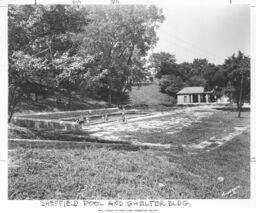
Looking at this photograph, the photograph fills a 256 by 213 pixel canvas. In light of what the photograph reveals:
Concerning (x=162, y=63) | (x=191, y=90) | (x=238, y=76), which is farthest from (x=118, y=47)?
(x=238, y=76)

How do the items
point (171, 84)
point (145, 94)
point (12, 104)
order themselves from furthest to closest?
1. point (171, 84)
2. point (145, 94)
3. point (12, 104)

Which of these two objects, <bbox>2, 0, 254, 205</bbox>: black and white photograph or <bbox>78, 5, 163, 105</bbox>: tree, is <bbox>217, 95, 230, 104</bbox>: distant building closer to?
<bbox>2, 0, 254, 205</bbox>: black and white photograph

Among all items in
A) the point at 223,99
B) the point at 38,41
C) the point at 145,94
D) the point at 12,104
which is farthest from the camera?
the point at 223,99

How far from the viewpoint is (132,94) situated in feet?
27.9

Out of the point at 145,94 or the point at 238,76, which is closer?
the point at 238,76

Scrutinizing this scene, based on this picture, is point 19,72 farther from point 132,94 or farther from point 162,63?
point 162,63

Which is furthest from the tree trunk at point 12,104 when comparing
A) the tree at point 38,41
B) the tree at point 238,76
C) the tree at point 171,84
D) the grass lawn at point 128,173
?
the tree at point 238,76

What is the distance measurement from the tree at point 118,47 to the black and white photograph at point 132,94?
26mm

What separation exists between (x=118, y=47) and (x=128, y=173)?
3258mm

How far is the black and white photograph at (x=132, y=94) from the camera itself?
24.1ft

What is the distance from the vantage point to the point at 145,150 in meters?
8.06

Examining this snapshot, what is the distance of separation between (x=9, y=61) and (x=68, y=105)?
1789mm

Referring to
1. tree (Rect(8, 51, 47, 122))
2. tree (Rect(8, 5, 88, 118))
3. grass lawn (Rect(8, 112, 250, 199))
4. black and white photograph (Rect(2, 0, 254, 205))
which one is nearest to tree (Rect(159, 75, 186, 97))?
black and white photograph (Rect(2, 0, 254, 205))

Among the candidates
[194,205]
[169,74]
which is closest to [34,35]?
[169,74]
